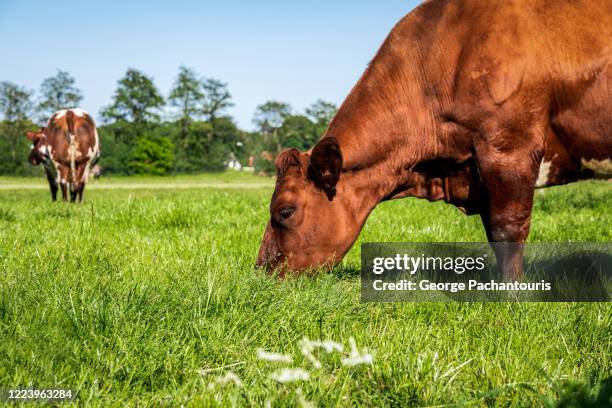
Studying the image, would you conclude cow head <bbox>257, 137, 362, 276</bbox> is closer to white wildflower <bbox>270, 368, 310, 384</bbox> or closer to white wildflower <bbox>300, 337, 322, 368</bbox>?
white wildflower <bbox>300, 337, 322, 368</bbox>

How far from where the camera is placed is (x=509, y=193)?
12.6 ft

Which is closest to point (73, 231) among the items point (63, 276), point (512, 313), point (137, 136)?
point (63, 276)

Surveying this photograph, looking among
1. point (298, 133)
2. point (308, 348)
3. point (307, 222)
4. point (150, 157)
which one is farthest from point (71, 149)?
point (298, 133)

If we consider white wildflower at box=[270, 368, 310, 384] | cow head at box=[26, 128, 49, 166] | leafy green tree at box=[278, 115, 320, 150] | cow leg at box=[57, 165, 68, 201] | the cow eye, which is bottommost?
white wildflower at box=[270, 368, 310, 384]

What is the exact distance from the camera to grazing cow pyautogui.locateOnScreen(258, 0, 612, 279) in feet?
12.6

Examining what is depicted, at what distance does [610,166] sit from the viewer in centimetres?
406

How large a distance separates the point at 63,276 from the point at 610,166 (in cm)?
394

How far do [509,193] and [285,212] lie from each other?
1643 millimetres

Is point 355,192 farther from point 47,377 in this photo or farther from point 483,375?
point 47,377

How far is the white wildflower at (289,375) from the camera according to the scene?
6.94 feet

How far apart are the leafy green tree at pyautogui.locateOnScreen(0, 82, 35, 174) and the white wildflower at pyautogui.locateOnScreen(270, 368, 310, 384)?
7269cm

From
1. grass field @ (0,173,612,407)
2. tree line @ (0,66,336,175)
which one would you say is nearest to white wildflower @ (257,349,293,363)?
grass field @ (0,173,612,407)

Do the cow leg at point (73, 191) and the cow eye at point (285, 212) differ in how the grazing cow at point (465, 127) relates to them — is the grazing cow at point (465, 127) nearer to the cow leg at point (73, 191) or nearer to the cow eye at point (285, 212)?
the cow eye at point (285, 212)

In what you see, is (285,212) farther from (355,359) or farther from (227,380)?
(227,380)
